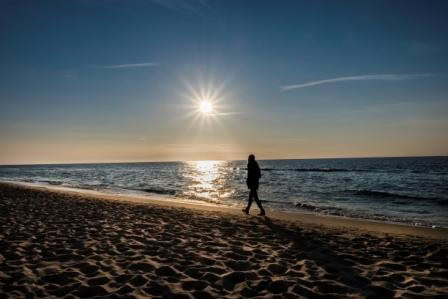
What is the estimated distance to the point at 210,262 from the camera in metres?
6.00

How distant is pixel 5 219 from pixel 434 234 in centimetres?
1377

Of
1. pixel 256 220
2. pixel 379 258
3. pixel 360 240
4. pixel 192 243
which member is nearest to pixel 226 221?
pixel 256 220

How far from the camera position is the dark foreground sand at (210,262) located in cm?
468

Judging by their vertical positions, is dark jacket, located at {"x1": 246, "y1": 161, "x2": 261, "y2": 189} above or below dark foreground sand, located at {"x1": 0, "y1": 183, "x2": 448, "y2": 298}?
above

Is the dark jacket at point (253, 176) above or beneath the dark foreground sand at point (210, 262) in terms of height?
above

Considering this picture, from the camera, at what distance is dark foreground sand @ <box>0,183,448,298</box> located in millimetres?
4680

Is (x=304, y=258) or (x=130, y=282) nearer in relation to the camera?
(x=130, y=282)

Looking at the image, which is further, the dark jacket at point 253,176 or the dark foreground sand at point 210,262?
the dark jacket at point 253,176

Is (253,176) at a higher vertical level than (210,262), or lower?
higher

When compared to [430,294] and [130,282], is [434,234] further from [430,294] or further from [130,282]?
[130,282]

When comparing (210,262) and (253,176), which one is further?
(253,176)

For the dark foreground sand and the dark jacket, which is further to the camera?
the dark jacket

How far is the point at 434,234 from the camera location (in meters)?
10.2

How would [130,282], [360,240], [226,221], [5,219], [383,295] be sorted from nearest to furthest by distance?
[383,295]
[130,282]
[360,240]
[5,219]
[226,221]
